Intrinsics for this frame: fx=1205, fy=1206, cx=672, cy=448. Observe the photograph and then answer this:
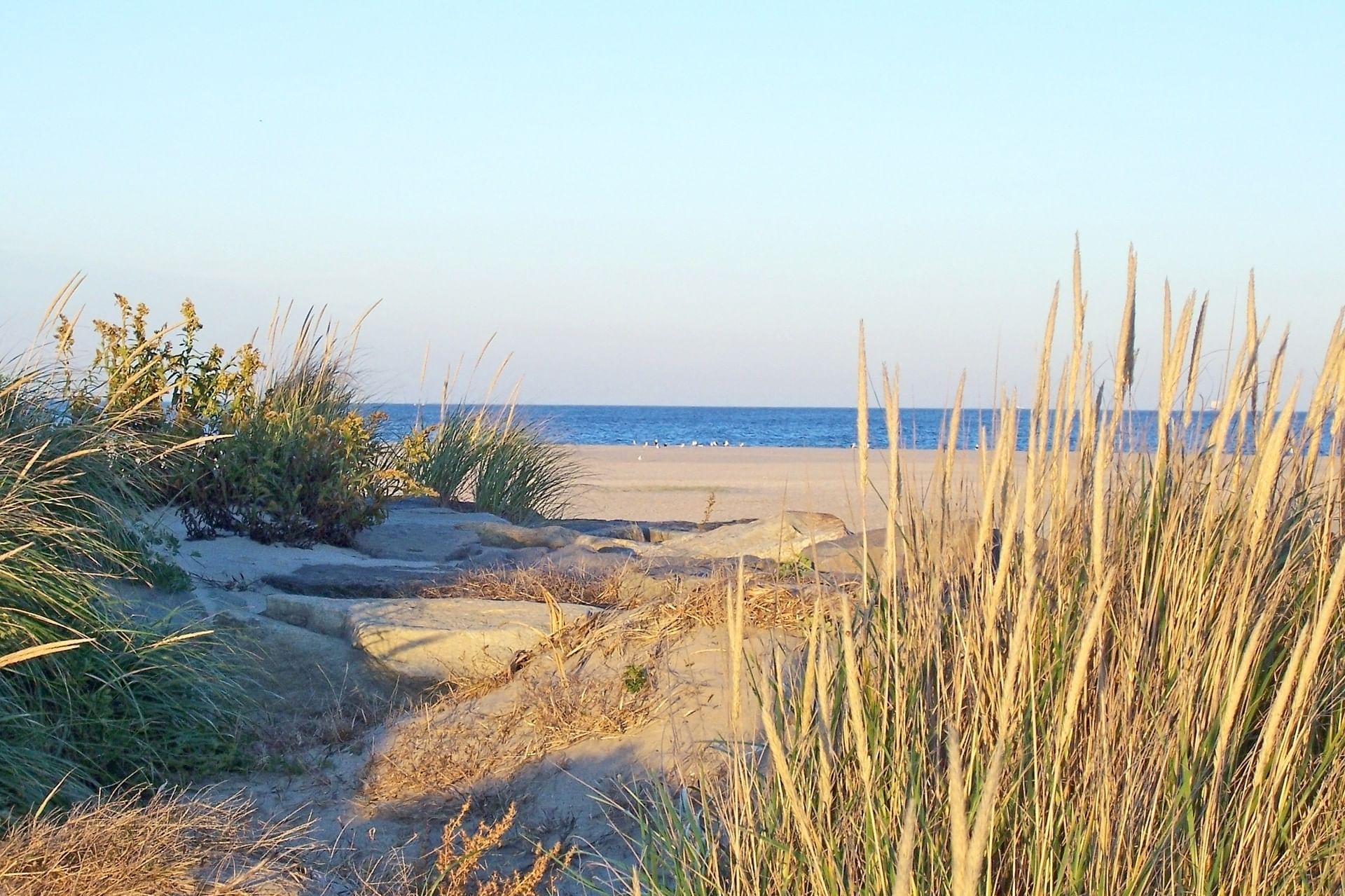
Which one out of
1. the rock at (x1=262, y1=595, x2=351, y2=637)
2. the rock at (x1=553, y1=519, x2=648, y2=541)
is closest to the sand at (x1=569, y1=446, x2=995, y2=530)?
the rock at (x1=553, y1=519, x2=648, y2=541)

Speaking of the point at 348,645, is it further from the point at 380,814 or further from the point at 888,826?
the point at 888,826

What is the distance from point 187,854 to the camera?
304cm

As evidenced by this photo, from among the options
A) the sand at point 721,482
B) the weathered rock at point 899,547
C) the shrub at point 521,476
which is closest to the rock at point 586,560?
the sand at point 721,482

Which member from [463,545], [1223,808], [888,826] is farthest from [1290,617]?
[463,545]

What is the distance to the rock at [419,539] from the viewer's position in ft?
23.7

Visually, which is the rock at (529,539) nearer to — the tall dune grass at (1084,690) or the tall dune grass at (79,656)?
the tall dune grass at (79,656)

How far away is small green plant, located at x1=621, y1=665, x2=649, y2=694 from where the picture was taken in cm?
420

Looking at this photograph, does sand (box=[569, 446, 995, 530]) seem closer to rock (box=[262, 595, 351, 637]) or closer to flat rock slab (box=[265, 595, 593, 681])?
flat rock slab (box=[265, 595, 593, 681])

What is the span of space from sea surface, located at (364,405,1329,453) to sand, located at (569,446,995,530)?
1.90ft

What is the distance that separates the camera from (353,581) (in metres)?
6.09

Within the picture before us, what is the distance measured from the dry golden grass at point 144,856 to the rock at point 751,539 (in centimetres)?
309

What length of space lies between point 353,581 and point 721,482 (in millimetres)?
13953

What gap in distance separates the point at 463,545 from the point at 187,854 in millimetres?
4450

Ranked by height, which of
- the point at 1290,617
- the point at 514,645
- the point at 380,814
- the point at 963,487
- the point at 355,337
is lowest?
the point at 380,814
